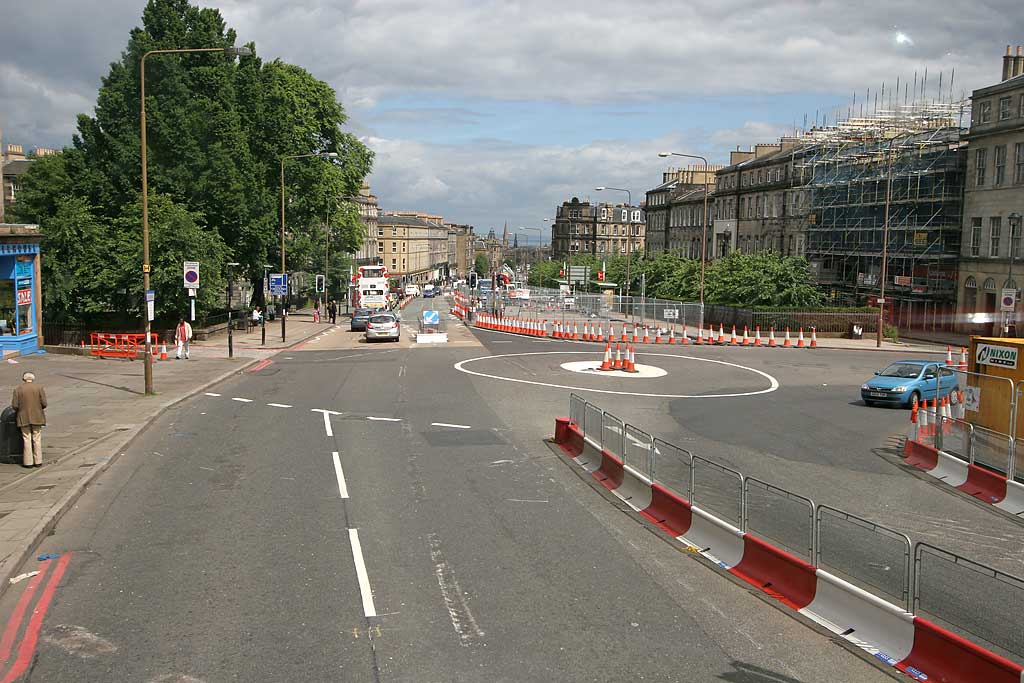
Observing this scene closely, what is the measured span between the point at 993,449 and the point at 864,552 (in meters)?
8.20

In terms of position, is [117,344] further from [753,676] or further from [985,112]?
[985,112]

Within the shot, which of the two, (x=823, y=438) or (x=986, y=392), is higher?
(x=986, y=392)

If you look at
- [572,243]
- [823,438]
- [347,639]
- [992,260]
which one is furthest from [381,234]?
[347,639]

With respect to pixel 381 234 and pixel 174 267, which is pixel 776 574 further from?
pixel 381 234

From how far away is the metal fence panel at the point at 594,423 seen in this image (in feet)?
53.1

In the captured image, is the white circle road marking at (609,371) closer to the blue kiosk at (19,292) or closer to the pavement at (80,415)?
the pavement at (80,415)

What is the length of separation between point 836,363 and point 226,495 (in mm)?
30705

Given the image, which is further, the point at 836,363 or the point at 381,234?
the point at 381,234

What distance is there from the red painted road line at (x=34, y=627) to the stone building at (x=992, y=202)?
47234 millimetres

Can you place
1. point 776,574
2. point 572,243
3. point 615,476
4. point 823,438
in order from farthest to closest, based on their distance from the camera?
point 572,243 → point 823,438 → point 615,476 → point 776,574

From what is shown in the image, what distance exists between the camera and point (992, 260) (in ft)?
165

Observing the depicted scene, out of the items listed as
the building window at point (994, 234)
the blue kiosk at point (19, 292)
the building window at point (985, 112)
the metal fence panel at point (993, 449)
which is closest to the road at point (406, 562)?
the metal fence panel at point (993, 449)

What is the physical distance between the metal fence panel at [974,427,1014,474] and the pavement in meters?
14.4

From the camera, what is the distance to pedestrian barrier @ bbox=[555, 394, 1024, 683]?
7.28 metres
